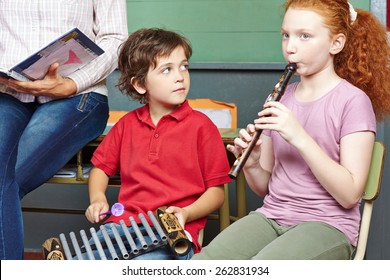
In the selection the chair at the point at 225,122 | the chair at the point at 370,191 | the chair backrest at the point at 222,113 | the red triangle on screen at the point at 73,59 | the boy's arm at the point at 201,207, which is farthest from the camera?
the chair backrest at the point at 222,113

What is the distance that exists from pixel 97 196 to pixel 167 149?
255mm

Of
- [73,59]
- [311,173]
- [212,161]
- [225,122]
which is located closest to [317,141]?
[311,173]

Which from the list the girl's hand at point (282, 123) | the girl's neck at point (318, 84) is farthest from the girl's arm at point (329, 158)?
the girl's neck at point (318, 84)

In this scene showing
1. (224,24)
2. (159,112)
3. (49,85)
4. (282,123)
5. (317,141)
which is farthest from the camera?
(224,24)

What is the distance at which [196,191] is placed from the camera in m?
2.01

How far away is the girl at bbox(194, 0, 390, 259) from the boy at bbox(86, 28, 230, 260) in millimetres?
163

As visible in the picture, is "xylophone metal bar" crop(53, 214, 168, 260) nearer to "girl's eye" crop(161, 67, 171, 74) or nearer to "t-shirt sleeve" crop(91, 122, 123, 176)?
"t-shirt sleeve" crop(91, 122, 123, 176)

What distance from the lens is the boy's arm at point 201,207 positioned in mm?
1903

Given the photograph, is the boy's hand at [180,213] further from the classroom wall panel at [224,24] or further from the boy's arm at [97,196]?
the classroom wall panel at [224,24]

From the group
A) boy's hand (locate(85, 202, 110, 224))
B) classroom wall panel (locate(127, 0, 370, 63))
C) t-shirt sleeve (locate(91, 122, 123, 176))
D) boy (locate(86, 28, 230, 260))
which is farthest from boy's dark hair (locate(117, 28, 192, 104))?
classroom wall panel (locate(127, 0, 370, 63))

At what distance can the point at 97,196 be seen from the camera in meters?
2.09

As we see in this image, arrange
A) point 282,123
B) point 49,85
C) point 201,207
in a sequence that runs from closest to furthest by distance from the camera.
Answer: point 282,123 < point 201,207 < point 49,85

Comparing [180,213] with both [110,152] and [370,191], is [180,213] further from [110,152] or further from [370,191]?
[370,191]

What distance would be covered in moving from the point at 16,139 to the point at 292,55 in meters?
0.90
